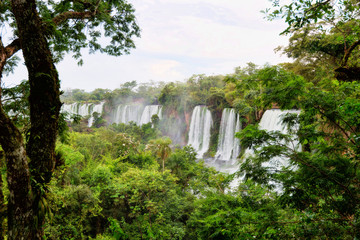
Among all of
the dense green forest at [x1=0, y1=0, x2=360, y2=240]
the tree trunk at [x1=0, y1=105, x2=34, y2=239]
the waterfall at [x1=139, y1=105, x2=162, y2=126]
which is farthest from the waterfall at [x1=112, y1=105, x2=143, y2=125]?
the tree trunk at [x1=0, y1=105, x2=34, y2=239]

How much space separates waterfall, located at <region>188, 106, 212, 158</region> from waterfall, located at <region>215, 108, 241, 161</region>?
317 centimetres

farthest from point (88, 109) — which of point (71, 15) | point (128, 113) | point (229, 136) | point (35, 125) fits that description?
point (35, 125)

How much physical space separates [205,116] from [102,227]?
58.6ft

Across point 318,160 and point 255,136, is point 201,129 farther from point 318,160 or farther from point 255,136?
point 318,160

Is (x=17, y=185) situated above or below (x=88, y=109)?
above

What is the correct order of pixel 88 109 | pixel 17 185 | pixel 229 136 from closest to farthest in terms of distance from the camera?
pixel 17 185 → pixel 229 136 → pixel 88 109

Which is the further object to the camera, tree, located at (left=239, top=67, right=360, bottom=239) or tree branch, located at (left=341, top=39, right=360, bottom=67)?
tree branch, located at (left=341, top=39, right=360, bottom=67)

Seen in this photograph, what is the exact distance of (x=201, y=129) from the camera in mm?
24859

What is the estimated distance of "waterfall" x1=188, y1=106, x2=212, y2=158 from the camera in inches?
960

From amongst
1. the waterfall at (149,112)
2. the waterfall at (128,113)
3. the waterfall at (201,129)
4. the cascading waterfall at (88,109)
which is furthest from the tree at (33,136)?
the cascading waterfall at (88,109)

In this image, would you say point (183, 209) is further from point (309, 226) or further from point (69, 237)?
point (309, 226)

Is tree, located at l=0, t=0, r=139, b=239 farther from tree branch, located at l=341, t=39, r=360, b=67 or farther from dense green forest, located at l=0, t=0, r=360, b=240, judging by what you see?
tree branch, located at l=341, t=39, r=360, b=67

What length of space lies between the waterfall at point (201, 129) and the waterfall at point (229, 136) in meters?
3.17

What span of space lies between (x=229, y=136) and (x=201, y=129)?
4.95 meters
